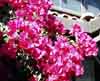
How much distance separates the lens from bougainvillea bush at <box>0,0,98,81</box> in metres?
4.32

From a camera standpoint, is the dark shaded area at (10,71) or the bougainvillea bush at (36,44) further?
Answer: the bougainvillea bush at (36,44)

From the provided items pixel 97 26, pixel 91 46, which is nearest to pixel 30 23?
pixel 91 46

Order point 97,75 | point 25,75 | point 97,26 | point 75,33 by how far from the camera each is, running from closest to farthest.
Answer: point 25,75, point 75,33, point 97,26, point 97,75

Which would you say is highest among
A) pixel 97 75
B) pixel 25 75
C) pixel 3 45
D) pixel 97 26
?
pixel 3 45

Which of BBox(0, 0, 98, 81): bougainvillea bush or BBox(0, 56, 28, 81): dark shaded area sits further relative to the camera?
BBox(0, 0, 98, 81): bougainvillea bush

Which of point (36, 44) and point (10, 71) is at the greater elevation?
point (36, 44)

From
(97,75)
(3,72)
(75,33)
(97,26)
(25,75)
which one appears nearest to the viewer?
(3,72)

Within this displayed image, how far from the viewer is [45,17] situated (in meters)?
4.93

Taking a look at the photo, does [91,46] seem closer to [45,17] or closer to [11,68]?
[45,17]

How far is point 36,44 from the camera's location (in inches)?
171

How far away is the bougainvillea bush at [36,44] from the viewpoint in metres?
4.32

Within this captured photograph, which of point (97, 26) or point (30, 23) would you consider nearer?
point (30, 23)

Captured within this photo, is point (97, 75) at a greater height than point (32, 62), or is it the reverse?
point (32, 62)

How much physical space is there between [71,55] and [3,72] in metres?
0.67
